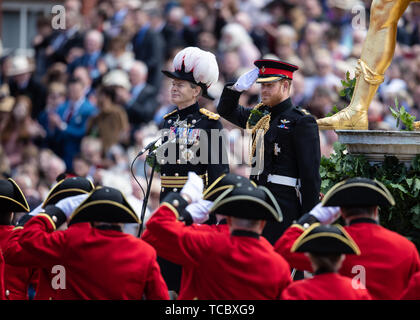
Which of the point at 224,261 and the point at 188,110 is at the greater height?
the point at 188,110

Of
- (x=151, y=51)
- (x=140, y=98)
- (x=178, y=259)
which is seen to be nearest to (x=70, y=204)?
(x=178, y=259)

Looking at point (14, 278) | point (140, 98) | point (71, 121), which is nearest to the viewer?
point (14, 278)

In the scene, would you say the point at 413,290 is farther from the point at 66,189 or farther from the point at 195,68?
the point at 195,68

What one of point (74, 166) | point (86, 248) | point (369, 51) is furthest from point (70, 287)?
point (74, 166)

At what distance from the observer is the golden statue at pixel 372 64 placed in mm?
7809

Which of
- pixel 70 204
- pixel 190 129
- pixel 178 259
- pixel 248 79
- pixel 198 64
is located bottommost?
pixel 178 259

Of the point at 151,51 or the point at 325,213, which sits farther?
the point at 151,51

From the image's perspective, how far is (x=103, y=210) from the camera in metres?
5.87

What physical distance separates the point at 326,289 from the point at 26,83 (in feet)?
35.4

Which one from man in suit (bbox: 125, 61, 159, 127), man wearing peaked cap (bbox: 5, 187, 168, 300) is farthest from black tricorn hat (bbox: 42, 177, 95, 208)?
man in suit (bbox: 125, 61, 159, 127)

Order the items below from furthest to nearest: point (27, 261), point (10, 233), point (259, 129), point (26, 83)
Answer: point (26, 83) < point (259, 129) < point (10, 233) < point (27, 261)

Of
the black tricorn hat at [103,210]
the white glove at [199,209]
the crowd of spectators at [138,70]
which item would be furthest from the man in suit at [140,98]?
the black tricorn hat at [103,210]

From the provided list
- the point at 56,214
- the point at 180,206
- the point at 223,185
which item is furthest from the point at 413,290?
the point at 56,214

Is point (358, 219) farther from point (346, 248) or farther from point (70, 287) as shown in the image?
point (70, 287)
